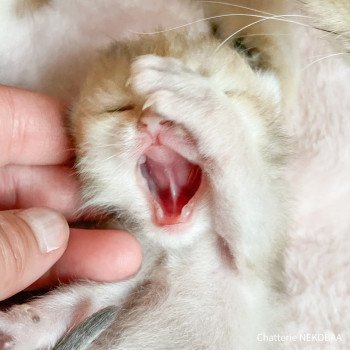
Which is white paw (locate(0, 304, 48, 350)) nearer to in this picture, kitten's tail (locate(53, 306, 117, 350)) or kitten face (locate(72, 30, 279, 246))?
kitten's tail (locate(53, 306, 117, 350))

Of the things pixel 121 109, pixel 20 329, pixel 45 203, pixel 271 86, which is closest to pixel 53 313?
pixel 20 329

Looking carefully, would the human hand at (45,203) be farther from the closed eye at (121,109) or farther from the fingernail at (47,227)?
the closed eye at (121,109)

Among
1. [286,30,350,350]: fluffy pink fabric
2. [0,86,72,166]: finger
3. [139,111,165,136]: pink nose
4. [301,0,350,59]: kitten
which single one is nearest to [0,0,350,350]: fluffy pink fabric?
[286,30,350,350]: fluffy pink fabric

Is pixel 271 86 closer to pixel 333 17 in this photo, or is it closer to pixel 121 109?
pixel 333 17

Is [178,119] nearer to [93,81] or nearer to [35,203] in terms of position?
[93,81]

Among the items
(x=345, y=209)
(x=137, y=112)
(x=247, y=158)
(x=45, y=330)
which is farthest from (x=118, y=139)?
(x=345, y=209)
